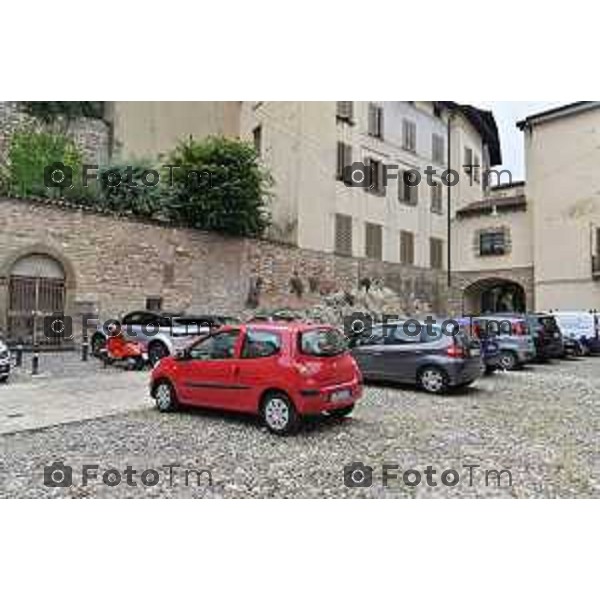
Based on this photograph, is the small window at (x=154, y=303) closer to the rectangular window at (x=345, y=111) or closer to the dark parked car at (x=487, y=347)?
the dark parked car at (x=487, y=347)

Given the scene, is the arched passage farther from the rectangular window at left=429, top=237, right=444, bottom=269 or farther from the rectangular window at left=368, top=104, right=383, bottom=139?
the rectangular window at left=429, top=237, right=444, bottom=269

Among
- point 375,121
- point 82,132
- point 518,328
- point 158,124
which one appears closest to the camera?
point 518,328

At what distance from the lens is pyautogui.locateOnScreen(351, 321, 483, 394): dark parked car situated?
9.67 meters

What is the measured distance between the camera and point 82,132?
20.3 meters

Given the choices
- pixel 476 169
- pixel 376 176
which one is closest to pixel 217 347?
pixel 376 176

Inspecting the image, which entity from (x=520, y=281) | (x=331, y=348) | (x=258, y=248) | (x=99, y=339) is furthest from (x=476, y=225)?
(x=331, y=348)

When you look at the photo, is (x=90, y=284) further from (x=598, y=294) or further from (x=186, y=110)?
(x=598, y=294)

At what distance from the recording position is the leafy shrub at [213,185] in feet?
55.9

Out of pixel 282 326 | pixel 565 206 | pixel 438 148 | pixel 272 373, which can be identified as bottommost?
pixel 272 373

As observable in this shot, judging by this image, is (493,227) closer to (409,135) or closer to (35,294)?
(409,135)

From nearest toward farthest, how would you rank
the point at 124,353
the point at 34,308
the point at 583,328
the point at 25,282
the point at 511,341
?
the point at 124,353, the point at 511,341, the point at 25,282, the point at 34,308, the point at 583,328

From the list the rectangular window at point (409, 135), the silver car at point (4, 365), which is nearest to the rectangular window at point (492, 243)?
the rectangular window at point (409, 135)

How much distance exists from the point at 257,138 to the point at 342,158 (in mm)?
3308

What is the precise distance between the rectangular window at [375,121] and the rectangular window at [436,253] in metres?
5.42
